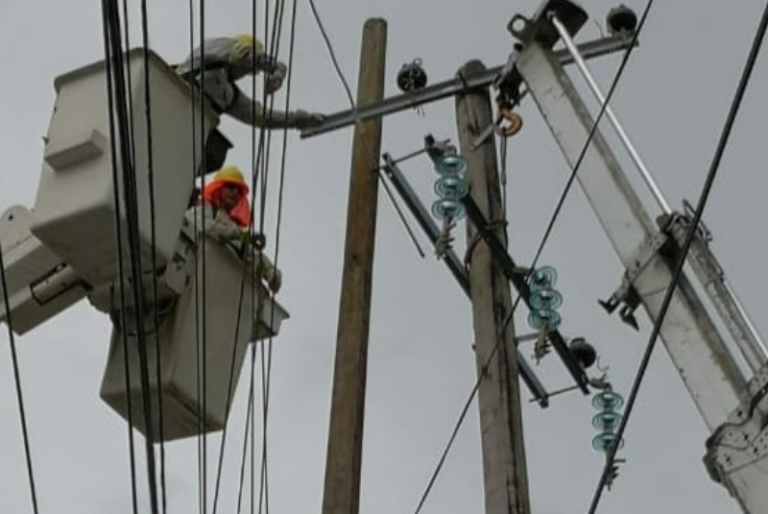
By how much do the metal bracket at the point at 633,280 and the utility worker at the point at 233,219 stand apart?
167 cm

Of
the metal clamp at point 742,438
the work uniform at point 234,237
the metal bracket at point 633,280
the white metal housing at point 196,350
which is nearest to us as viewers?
the metal clamp at point 742,438

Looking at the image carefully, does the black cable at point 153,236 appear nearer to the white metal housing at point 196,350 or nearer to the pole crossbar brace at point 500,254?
the white metal housing at point 196,350

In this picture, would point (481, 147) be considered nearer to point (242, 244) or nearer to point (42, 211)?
point (242, 244)

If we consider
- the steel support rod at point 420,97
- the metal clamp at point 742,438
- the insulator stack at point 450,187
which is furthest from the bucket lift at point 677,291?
the steel support rod at point 420,97

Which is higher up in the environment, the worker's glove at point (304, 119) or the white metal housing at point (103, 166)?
the worker's glove at point (304, 119)

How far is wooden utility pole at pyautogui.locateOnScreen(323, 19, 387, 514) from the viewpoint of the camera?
7531 millimetres

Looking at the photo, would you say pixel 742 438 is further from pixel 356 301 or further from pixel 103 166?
pixel 356 301

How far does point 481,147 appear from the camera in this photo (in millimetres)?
8625

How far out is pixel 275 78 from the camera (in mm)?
7629

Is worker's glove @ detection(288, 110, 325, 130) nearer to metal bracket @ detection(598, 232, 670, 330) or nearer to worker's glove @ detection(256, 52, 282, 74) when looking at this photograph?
worker's glove @ detection(256, 52, 282, 74)

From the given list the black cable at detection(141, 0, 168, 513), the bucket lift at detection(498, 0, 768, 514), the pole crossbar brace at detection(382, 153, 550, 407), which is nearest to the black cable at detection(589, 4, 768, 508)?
the bucket lift at detection(498, 0, 768, 514)

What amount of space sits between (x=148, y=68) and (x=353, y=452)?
215cm

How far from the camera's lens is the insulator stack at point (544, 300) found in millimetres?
8141

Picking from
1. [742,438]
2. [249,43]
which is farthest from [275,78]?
[742,438]
